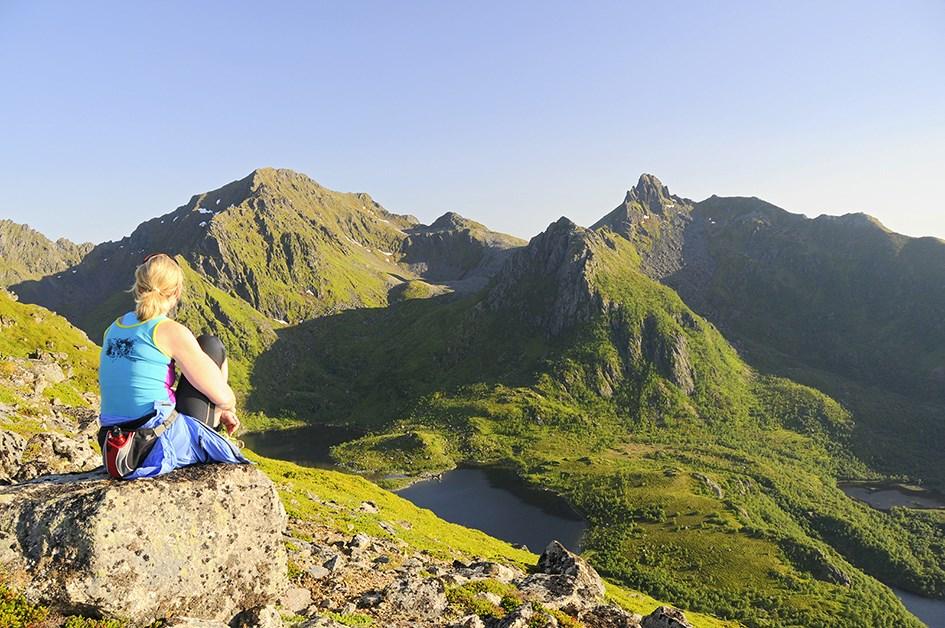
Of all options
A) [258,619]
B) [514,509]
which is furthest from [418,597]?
[514,509]

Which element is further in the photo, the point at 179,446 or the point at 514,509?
the point at 514,509

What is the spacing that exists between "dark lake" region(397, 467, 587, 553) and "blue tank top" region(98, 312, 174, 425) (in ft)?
469

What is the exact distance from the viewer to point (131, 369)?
34.3ft

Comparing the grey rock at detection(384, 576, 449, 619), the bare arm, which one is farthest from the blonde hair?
the grey rock at detection(384, 576, 449, 619)

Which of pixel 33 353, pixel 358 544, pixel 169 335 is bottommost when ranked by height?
pixel 358 544

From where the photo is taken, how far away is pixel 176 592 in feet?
38.0

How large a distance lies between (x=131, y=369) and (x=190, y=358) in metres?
1.24

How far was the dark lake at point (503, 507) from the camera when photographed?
14988 centimetres

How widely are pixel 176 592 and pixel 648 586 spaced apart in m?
139

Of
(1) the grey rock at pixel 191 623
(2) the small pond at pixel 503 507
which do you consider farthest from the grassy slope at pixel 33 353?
(2) the small pond at pixel 503 507

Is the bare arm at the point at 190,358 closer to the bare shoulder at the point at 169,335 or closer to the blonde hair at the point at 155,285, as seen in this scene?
the bare shoulder at the point at 169,335

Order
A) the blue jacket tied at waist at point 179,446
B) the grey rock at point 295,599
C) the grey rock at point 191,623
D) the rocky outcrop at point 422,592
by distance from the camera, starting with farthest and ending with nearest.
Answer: the rocky outcrop at point 422,592, the grey rock at point 295,599, the grey rock at point 191,623, the blue jacket tied at waist at point 179,446

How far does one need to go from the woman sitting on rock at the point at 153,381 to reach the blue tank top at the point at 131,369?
0.02m

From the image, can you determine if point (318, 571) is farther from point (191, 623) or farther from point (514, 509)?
point (514, 509)
